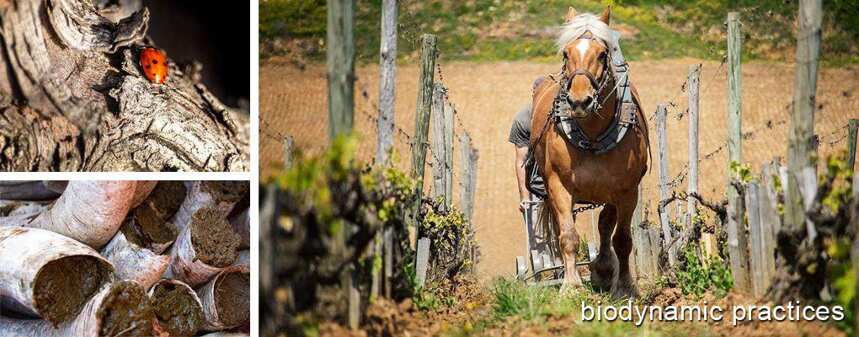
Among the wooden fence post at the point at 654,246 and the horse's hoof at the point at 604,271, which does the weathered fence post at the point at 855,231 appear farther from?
the wooden fence post at the point at 654,246

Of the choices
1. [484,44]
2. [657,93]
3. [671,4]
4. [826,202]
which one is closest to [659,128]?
[657,93]

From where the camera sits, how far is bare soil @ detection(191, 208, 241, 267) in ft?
13.6

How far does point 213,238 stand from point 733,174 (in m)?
2.00

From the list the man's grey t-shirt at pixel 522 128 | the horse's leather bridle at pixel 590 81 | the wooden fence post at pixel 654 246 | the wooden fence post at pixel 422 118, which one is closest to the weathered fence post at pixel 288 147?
the wooden fence post at pixel 422 118

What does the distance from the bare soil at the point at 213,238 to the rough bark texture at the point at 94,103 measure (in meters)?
0.20

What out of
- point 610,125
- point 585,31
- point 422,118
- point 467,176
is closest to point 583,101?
point 585,31

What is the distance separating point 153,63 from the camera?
415 centimetres

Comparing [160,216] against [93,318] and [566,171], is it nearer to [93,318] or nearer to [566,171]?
[93,318]

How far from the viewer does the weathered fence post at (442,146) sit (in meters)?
5.16

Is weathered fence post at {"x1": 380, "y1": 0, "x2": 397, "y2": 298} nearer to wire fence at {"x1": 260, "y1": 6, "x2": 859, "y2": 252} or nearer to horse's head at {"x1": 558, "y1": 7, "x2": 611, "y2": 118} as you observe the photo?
wire fence at {"x1": 260, "y1": 6, "x2": 859, "y2": 252}

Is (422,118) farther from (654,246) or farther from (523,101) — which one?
(654,246)

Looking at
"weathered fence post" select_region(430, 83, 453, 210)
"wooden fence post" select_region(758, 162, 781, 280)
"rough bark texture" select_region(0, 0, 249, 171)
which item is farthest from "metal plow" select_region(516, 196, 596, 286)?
"rough bark texture" select_region(0, 0, 249, 171)

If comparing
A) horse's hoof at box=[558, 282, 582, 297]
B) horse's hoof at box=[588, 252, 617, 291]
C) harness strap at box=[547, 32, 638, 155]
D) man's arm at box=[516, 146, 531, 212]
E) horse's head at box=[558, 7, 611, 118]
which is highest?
horse's head at box=[558, 7, 611, 118]

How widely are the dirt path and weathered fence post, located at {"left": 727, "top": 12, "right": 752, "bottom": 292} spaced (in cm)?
15
